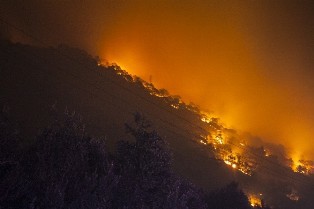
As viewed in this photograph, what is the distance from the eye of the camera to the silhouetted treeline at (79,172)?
1298 centimetres

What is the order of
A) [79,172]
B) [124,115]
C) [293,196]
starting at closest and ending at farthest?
[79,172] → [124,115] → [293,196]

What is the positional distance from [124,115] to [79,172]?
3678cm

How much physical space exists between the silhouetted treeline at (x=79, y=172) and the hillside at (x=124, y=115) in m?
20.7

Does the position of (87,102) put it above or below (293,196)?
below

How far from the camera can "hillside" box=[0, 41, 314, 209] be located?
44.5 meters

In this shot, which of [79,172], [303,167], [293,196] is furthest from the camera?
[303,167]

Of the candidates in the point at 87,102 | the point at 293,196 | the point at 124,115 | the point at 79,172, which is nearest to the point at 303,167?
the point at 293,196

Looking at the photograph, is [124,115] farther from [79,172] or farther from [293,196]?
[79,172]

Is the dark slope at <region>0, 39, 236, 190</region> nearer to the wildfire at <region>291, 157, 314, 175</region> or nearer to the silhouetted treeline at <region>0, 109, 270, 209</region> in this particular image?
the silhouetted treeline at <region>0, 109, 270, 209</region>

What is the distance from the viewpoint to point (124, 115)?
52.7 meters

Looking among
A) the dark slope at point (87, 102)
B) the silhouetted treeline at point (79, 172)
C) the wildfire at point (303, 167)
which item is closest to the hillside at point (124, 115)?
→ the dark slope at point (87, 102)

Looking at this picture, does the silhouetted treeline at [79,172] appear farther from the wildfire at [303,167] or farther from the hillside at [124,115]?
the wildfire at [303,167]

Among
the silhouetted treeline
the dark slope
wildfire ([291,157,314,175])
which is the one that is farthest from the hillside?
the silhouetted treeline

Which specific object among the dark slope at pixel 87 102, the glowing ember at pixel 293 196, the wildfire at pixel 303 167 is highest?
the wildfire at pixel 303 167
